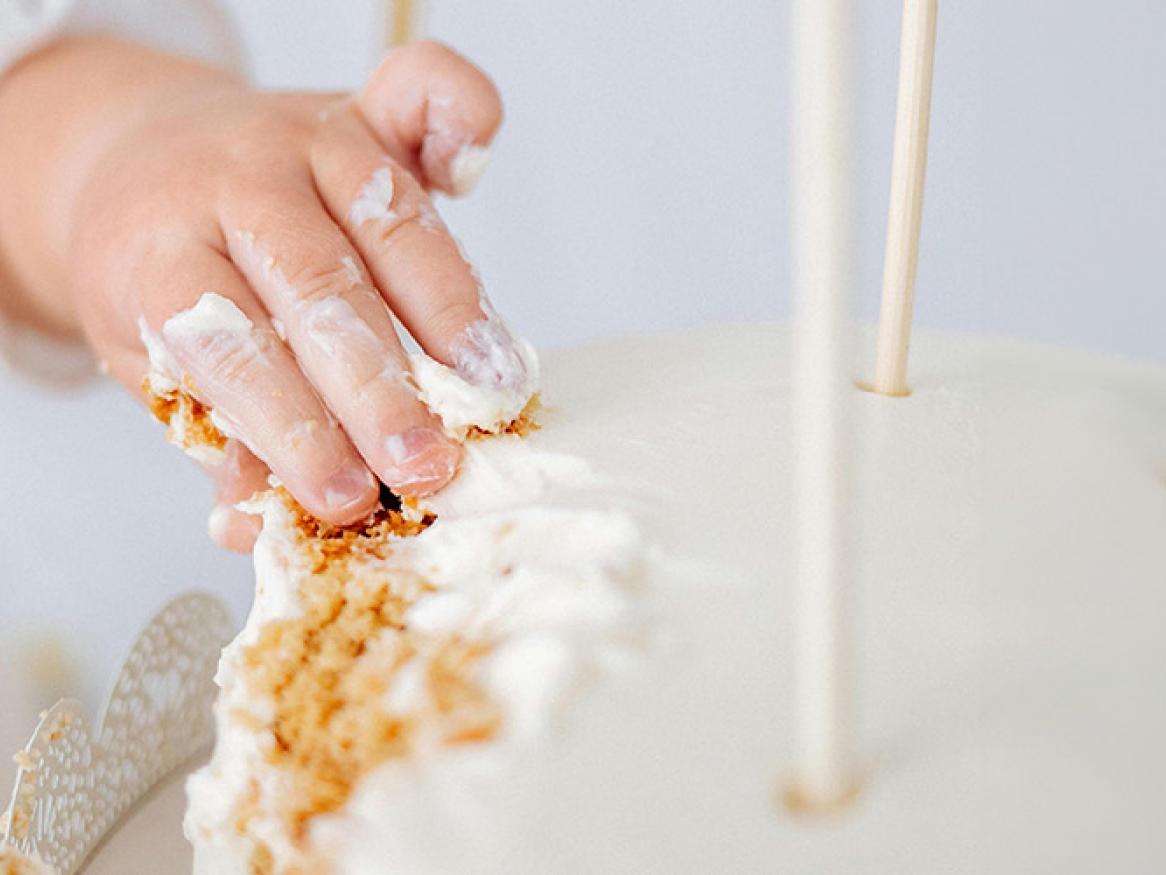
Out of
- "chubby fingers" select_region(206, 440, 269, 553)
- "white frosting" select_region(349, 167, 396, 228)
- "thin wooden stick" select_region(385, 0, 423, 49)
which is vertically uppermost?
"white frosting" select_region(349, 167, 396, 228)

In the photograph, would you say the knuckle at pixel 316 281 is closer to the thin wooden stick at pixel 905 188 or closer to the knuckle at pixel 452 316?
the knuckle at pixel 452 316

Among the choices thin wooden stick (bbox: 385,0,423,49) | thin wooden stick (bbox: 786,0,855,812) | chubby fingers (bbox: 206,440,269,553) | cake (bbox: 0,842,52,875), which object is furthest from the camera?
thin wooden stick (bbox: 385,0,423,49)

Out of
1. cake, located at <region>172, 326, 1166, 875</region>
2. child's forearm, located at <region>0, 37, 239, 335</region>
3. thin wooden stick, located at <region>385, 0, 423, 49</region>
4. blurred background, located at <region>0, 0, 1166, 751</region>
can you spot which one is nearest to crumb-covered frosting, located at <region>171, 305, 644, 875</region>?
cake, located at <region>172, 326, 1166, 875</region>

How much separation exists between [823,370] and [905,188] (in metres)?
0.18

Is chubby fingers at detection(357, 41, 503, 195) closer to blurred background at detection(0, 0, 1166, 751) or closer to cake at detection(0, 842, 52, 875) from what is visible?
cake at detection(0, 842, 52, 875)

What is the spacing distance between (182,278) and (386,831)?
231 mm

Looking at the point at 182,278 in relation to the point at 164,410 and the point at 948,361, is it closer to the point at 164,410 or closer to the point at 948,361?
the point at 164,410

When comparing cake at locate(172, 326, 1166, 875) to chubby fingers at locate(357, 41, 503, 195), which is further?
Answer: chubby fingers at locate(357, 41, 503, 195)

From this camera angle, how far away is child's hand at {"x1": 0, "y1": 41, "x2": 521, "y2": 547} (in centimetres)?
39

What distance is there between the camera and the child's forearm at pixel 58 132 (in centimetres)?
66

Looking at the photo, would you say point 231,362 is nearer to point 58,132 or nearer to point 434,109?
point 434,109

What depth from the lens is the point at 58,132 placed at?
26.8 inches

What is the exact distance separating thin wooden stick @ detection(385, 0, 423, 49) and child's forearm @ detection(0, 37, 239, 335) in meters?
0.16

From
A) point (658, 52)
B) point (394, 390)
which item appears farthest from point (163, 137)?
Result: point (658, 52)
